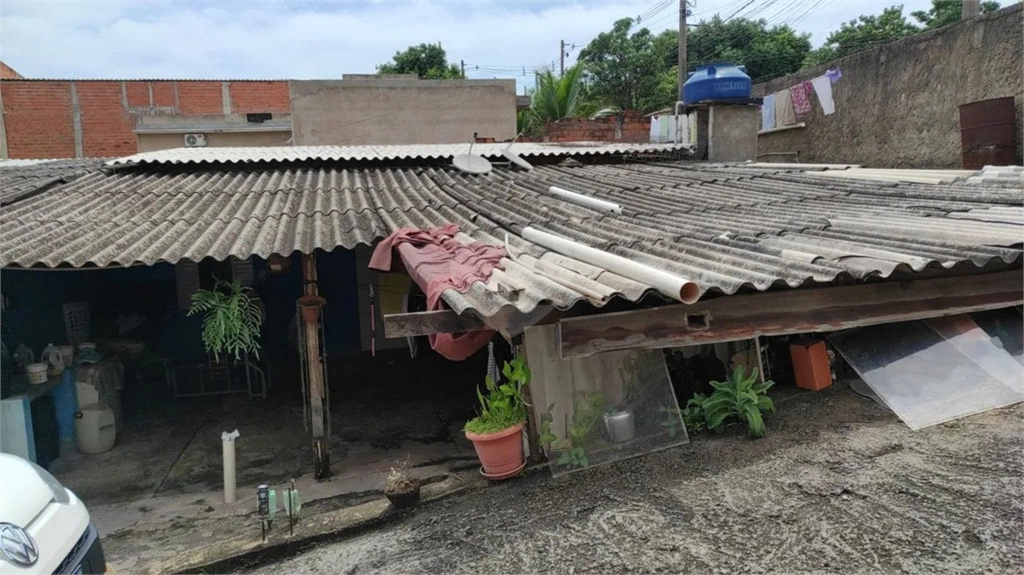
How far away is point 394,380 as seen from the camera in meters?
9.52

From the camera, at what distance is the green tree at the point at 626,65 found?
1136 inches

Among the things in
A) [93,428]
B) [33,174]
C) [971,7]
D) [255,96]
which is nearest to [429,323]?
[93,428]

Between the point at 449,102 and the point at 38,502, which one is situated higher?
the point at 449,102

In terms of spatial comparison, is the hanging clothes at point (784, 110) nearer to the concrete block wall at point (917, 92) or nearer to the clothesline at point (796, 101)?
the clothesline at point (796, 101)

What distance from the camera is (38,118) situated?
965 inches

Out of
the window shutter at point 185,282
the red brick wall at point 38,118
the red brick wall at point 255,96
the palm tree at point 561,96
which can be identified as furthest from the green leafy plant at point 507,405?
the red brick wall at point 38,118

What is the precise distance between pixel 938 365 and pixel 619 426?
7.30 ft

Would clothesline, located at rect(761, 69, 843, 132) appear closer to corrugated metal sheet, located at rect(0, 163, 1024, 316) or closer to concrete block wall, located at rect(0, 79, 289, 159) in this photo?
corrugated metal sheet, located at rect(0, 163, 1024, 316)

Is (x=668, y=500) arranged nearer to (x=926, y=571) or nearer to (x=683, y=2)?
(x=926, y=571)

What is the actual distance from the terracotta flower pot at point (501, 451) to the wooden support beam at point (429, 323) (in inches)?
31.0

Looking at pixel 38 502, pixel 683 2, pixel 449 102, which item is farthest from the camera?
pixel 683 2

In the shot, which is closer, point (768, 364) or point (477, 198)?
point (768, 364)

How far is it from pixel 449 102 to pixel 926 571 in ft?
57.0

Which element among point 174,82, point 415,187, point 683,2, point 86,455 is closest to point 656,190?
point 415,187
